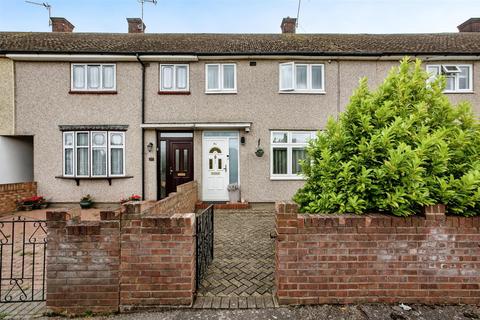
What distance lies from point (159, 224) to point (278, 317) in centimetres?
172

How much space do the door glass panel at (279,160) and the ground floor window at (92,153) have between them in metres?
5.80

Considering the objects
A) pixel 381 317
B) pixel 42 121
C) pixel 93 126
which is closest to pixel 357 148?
pixel 381 317

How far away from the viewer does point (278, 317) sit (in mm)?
2471

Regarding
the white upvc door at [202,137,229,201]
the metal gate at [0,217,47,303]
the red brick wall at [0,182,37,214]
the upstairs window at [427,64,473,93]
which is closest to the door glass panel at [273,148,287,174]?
the white upvc door at [202,137,229,201]

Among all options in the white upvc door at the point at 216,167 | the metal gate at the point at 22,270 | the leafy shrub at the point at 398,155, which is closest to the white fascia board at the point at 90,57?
the white upvc door at the point at 216,167

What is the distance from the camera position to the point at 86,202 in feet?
26.5

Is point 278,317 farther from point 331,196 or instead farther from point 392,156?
point 392,156

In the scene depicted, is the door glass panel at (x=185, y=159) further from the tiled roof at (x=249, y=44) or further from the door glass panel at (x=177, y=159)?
the tiled roof at (x=249, y=44)

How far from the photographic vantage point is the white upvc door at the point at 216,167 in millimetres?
8594

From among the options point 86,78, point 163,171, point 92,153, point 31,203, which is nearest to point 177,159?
point 163,171

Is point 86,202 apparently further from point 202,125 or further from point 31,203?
point 202,125

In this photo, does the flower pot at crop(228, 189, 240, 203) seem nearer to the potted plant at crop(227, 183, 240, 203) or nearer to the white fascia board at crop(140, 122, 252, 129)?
the potted plant at crop(227, 183, 240, 203)

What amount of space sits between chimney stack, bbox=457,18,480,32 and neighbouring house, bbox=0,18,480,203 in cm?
508

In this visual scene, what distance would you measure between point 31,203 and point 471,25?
22.1 meters
